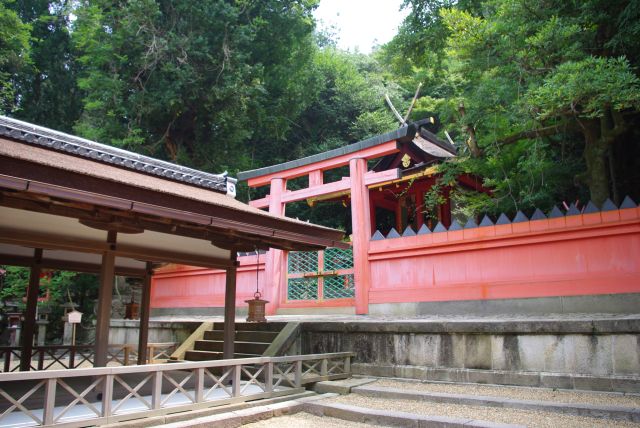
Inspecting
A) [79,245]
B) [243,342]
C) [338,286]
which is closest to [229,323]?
[243,342]

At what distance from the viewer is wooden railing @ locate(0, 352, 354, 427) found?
13.9 ft

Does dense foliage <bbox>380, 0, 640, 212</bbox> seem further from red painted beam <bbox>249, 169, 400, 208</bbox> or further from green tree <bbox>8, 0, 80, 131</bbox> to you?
green tree <bbox>8, 0, 80, 131</bbox>

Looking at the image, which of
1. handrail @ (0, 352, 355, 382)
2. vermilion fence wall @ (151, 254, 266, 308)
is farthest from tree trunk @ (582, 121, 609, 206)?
vermilion fence wall @ (151, 254, 266, 308)

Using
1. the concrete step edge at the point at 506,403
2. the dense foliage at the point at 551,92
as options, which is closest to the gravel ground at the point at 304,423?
the concrete step edge at the point at 506,403

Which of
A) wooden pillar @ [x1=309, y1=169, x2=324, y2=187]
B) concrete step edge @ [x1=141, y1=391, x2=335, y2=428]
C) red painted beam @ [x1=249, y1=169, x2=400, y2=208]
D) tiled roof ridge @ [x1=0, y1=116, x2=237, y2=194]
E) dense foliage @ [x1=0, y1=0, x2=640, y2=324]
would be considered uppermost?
dense foliage @ [x1=0, y1=0, x2=640, y2=324]

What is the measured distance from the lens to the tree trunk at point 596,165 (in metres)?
8.63

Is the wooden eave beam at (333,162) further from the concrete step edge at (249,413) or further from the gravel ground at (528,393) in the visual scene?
the concrete step edge at (249,413)

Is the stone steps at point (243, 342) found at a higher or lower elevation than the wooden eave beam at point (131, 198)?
lower

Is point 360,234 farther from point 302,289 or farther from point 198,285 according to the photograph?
point 198,285

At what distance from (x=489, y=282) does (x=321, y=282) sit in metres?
4.24

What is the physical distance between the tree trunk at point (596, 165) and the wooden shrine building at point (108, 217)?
17.2 ft

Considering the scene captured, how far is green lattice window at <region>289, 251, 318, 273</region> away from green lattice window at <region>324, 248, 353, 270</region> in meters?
0.36

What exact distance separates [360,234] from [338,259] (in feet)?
3.60

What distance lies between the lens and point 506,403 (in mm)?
5133
